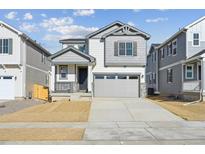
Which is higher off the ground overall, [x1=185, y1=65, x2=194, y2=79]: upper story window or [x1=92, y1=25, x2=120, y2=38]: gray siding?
[x1=92, y1=25, x2=120, y2=38]: gray siding

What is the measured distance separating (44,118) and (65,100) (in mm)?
13398

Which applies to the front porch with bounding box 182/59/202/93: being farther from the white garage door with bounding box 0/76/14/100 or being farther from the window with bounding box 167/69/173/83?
the white garage door with bounding box 0/76/14/100

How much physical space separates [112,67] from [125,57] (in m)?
1.64

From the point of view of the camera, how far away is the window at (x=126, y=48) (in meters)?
33.8

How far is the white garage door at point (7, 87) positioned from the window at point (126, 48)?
11.0 meters

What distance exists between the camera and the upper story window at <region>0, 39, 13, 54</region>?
30.5 m

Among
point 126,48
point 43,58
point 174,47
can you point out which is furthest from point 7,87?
point 174,47

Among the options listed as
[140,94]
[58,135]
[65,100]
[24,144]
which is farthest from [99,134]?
[140,94]

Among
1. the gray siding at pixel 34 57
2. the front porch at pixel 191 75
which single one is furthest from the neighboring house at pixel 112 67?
the front porch at pixel 191 75

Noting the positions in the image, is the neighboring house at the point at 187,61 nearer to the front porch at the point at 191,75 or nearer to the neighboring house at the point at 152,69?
the front porch at the point at 191,75

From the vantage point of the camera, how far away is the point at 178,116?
17719 mm

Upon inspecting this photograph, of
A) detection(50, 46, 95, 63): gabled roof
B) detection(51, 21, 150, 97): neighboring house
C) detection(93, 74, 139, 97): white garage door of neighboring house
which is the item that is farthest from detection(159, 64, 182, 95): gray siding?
detection(50, 46, 95, 63): gabled roof

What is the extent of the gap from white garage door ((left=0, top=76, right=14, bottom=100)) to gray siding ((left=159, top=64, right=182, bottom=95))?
15.7m
